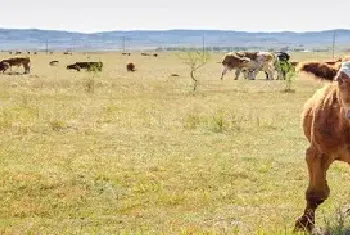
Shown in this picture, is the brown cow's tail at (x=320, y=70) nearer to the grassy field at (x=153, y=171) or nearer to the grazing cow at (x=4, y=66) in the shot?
the grassy field at (x=153, y=171)

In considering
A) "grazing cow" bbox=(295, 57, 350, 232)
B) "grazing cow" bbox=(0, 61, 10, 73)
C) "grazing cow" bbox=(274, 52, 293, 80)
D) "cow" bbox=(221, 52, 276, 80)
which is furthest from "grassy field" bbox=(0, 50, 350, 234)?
"grazing cow" bbox=(0, 61, 10, 73)

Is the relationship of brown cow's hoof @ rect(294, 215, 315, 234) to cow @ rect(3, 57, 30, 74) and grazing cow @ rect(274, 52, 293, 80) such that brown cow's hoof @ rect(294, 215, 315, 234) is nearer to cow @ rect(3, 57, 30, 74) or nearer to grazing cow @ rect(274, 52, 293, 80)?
grazing cow @ rect(274, 52, 293, 80)

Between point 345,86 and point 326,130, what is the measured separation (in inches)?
30.8

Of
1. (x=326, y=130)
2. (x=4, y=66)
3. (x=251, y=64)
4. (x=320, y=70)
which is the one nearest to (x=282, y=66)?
(x=251, y=64)

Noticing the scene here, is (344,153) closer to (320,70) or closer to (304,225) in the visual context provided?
(320,70)

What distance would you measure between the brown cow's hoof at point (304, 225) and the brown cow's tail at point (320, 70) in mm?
1566

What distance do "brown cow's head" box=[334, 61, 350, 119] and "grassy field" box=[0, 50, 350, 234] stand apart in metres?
1.04

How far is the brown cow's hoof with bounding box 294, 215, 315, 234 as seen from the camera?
7.71m

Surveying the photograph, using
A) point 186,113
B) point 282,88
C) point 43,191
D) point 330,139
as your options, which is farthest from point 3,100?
point 330,139

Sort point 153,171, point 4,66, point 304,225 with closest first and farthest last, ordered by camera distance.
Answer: point 304,225 → point 153,171 → point 4,66

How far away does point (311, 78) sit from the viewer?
759 centimetres

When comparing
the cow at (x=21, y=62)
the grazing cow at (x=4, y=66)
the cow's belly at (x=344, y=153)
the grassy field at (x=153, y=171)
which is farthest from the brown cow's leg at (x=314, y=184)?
the cow at (x=21, y=62)

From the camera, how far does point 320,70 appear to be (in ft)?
24.7

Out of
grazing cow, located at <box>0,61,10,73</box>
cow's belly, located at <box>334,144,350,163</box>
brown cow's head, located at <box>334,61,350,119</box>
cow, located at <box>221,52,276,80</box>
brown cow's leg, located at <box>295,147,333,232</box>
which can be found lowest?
grazing cow, located at <box>0,61,10,73</box>
